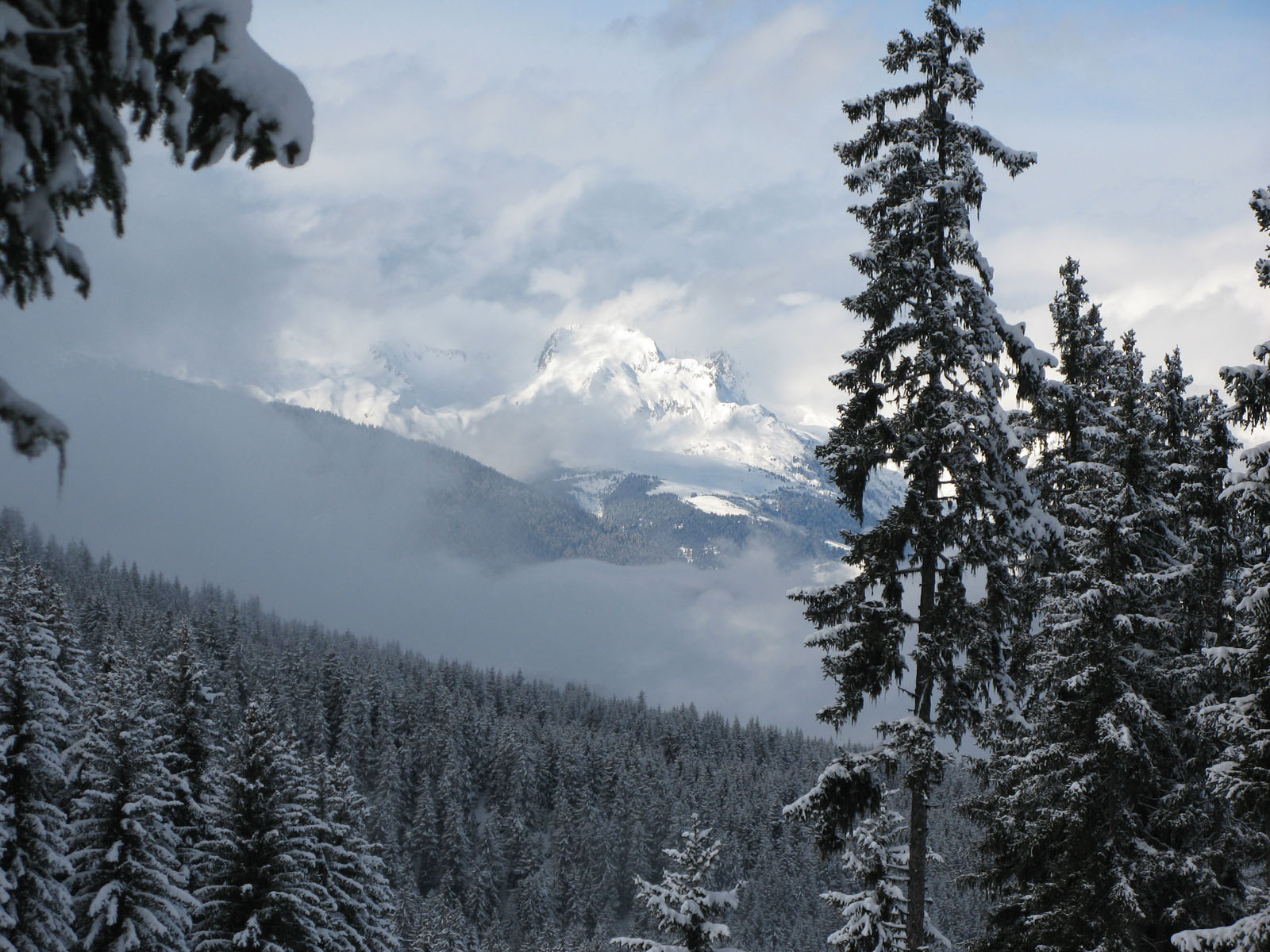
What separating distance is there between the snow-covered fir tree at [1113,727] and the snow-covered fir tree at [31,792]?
20.2 m

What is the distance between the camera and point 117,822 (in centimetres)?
2183

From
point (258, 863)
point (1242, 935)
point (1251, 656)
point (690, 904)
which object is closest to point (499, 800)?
point (258, 863)

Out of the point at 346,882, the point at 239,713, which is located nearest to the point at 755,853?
the point at 239,713

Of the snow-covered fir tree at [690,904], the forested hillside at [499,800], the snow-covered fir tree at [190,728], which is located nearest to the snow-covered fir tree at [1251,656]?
the snow-covered fir tree at [690,904]

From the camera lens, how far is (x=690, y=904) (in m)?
17.1

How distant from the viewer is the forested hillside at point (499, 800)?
279 feet

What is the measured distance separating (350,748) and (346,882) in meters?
70.0

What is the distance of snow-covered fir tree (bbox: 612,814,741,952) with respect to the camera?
17016mm

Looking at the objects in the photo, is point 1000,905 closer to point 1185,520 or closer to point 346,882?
point 1185,520

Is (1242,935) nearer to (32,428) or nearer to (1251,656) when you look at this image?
(1251,656)

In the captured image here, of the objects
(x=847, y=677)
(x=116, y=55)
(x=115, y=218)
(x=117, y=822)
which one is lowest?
(x=117, y=822)

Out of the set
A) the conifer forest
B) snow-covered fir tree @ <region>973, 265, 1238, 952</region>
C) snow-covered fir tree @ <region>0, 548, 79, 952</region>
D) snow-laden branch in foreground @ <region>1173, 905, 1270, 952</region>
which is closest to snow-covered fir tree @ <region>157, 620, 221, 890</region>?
the conifer forest

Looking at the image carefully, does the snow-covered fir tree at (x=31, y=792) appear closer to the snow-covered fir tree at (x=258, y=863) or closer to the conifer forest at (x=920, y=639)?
the conifer forest at (x=920, y=639)

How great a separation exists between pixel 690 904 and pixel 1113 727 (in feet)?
27.8
